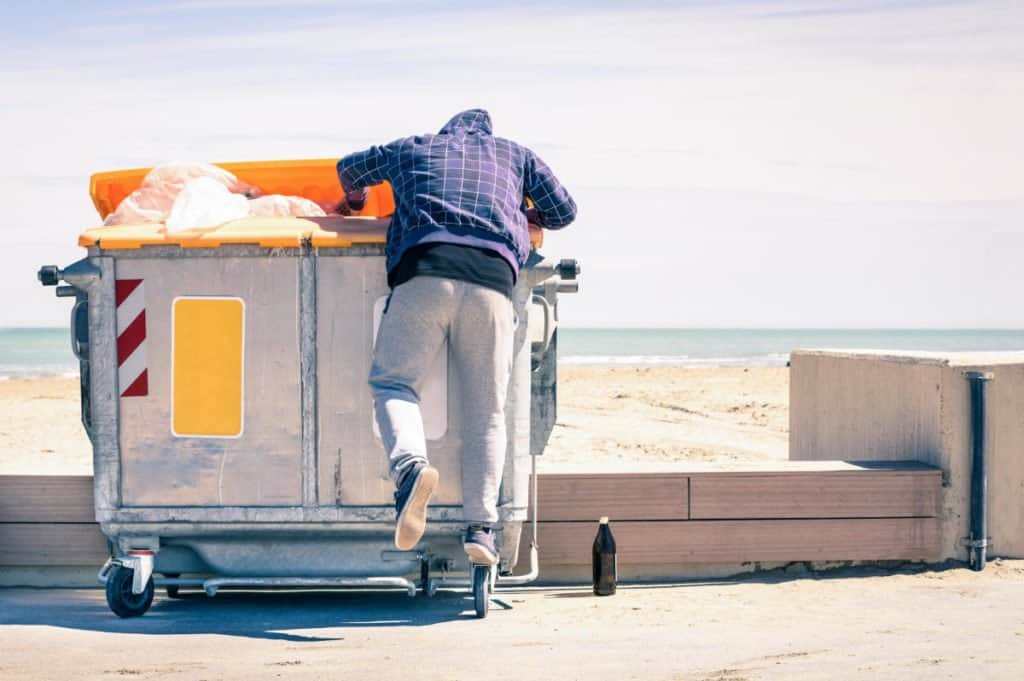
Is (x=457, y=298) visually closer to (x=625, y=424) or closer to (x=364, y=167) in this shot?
(x=364, y=167)

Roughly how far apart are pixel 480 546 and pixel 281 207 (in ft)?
5.61

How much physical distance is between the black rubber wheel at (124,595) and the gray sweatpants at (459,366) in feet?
4.02

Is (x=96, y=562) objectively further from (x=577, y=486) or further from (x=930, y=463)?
(x=930, y=463)

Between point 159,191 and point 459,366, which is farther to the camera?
point 159,191

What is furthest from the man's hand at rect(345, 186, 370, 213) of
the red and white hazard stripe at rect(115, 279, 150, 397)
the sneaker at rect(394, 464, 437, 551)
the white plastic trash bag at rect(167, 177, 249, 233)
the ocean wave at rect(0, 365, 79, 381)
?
the ocean wave at rect(0, 365, 79, 381)

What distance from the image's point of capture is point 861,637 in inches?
178

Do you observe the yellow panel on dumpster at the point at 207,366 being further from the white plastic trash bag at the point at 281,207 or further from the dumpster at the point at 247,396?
the white plastic trash bag at the point at 281,207

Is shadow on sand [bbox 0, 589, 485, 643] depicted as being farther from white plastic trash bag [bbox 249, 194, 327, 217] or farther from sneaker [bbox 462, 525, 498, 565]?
white plastic trash bag [bbox 249, 194, 327, 217]

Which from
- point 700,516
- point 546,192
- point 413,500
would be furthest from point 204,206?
point 700,516

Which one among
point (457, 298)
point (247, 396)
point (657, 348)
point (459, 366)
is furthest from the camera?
point (657, 348)

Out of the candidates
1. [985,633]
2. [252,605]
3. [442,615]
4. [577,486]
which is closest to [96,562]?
[252,605]

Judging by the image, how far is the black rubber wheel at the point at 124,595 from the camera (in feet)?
16.5

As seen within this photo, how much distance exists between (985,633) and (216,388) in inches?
116

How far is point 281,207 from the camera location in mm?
5477
